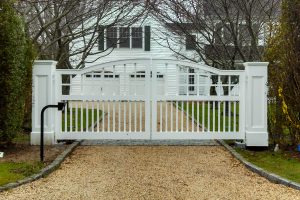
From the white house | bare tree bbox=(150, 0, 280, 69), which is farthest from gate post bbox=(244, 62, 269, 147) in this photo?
the white house

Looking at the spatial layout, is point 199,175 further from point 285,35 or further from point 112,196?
point 285,35

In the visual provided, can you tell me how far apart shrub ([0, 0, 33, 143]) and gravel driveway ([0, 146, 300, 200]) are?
1331 millimetres

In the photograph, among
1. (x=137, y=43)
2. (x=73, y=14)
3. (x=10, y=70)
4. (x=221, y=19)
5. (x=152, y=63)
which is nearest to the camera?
(x=10, y=70)

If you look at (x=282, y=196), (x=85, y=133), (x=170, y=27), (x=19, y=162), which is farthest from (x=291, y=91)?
(x=170, y=27)

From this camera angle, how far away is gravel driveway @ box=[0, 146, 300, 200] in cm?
644

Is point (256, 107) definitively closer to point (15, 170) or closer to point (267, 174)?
point (267, 174)

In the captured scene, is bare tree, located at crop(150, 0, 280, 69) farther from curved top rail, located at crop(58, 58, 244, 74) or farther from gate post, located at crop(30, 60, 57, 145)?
gate post, located at crop(30, 60, 57, 145)

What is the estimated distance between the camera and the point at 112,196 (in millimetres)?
6344

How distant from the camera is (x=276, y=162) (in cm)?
868

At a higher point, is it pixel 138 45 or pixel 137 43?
pixel 137 43

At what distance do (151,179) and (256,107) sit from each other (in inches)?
144

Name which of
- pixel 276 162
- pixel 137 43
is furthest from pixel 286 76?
pixel 137 43

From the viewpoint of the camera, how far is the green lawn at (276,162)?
7.64 meters

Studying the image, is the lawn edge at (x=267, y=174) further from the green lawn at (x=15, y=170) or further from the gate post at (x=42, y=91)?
the gate post at (x=42, y=91)
